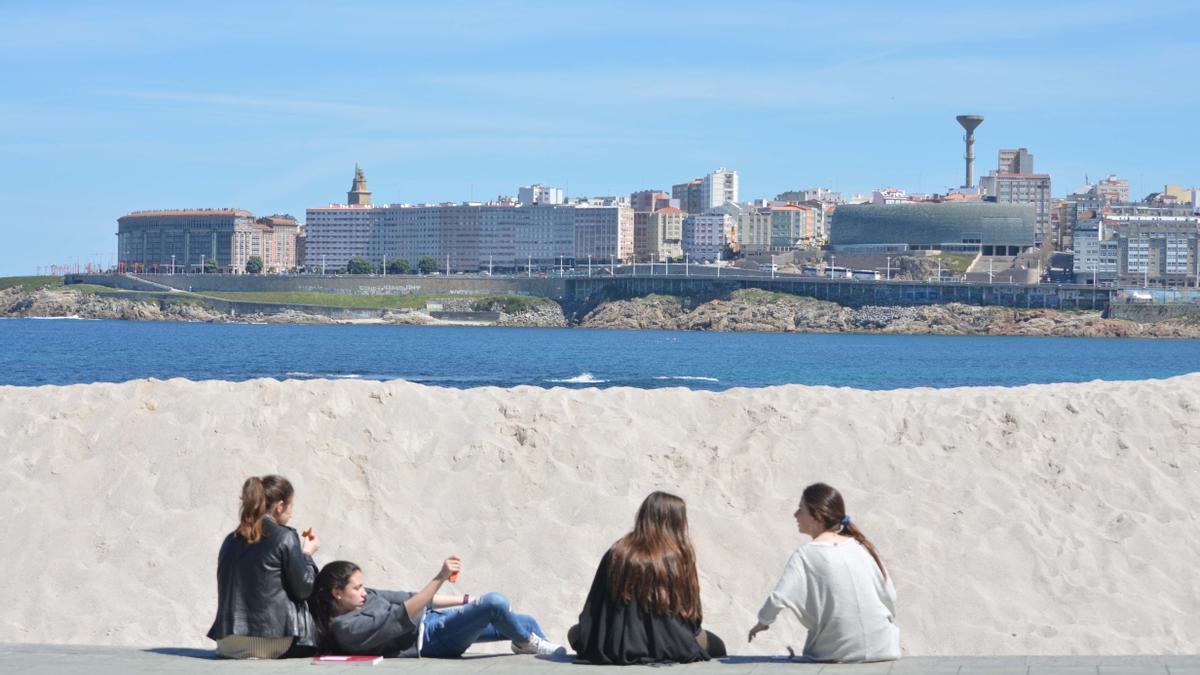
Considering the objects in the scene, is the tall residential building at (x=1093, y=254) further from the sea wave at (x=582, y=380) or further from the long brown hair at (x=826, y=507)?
the long brown hair at (x=826, y=507)

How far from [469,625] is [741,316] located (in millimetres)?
152827

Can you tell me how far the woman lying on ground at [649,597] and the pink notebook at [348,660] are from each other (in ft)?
3.89

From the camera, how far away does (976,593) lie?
11711 mm

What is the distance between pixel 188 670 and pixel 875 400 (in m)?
9.16

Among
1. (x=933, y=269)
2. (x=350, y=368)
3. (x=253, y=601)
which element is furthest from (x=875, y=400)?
(x=933, y=269)

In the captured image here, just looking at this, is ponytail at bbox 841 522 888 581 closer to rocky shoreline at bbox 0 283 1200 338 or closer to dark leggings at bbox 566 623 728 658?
dark leggings at bbox 566 623 728 658

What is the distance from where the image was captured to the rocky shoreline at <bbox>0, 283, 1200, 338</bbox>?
500 ft

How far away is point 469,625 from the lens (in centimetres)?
A: 892

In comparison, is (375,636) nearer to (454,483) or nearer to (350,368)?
(454,483)

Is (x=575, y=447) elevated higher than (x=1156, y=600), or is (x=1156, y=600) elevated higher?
(x=575, y=447)

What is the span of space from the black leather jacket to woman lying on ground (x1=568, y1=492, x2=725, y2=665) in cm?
169

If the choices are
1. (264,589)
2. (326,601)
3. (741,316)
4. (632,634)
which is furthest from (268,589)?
(741,316)

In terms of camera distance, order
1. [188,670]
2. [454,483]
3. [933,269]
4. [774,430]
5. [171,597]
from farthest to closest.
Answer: [933,269] < [774,430] < [454,483] < [171,597] < [188,670]

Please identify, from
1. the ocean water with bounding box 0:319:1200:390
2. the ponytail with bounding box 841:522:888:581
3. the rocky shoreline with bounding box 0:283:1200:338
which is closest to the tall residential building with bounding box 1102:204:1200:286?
the rocky shoreline with bounding box 0:283:1200:338
